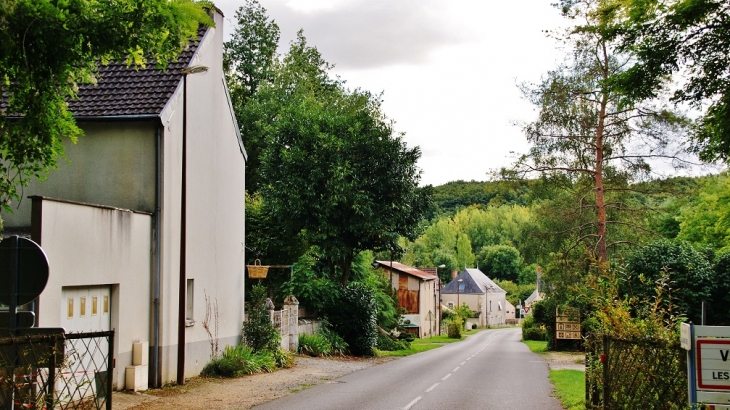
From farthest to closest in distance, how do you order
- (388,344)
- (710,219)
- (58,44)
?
1. (710,219)
2. (388,344)
3. (58,44)

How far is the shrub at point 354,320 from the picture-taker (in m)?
32.0

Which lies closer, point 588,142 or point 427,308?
point 588,142

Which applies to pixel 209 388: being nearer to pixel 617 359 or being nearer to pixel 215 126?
pixel 215 126

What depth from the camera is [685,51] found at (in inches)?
460

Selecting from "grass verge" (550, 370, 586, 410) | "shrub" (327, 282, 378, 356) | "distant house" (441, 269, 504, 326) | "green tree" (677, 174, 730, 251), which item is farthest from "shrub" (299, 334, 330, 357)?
"distant house" (441, 269, 504, 326)

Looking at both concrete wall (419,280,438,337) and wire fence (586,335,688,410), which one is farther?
concrete wall (419,280,438,337)

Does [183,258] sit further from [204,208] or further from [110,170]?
[204,208]

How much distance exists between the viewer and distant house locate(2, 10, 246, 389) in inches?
550

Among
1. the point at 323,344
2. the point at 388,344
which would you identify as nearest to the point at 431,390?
the point at 323,344

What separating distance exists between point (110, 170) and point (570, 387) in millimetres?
12139

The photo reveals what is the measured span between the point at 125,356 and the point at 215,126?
25.0ft

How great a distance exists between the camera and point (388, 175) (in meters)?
32.1

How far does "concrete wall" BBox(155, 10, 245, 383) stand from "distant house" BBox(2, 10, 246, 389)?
5cm

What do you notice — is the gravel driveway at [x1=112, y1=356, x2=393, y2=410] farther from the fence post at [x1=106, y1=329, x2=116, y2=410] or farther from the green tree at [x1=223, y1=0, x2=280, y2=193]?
the green tree at [x1=223, y1=0, x2=280, y2=193]
